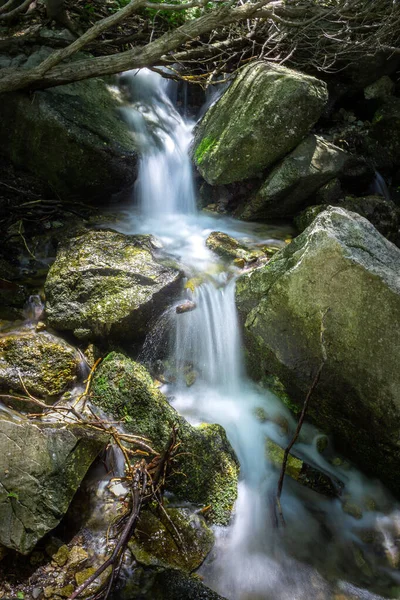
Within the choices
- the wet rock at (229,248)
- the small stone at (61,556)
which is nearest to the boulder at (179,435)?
the small stone at (61,556)

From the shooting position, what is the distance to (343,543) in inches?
124

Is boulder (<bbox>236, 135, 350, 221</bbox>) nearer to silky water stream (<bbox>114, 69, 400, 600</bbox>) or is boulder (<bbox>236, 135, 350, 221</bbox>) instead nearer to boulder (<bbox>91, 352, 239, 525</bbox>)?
silky water stream (<bbox>114, 69, 400, 600</bbox>)

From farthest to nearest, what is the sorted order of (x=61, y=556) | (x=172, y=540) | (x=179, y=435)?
(x=179, y=435) < (x=172, y=540) < (x=61, y=556)

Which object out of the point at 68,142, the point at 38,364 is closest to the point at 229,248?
the point at 68,142

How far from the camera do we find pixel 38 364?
148 inches

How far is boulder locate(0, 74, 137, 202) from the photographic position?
5.76m

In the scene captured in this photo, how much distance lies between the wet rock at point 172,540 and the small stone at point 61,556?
0.45 m

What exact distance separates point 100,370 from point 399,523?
3109 millimetres

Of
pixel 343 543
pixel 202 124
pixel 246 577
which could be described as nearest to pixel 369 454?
pixel 343 543

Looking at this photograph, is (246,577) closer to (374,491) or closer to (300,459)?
(300,459)

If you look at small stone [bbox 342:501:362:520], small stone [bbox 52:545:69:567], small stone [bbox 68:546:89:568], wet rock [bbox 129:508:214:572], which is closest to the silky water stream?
small stone [bbox 342:501:362:520]

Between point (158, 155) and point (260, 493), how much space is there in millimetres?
6043

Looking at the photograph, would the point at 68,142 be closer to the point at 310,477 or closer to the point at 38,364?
the point at 38,364

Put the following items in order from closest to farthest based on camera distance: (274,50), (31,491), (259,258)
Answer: (31,491) < (259,258) < (274,50)
